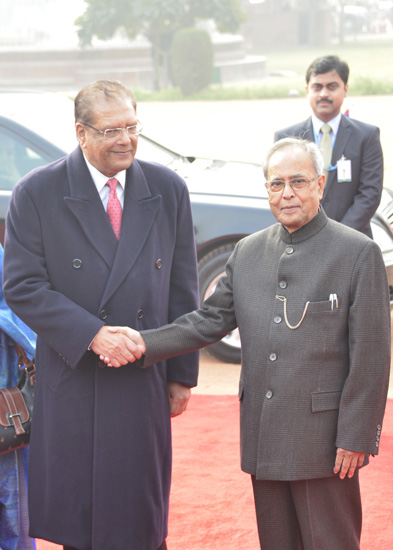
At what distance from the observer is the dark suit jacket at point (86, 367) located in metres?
3.05

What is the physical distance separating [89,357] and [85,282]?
248 millimetres

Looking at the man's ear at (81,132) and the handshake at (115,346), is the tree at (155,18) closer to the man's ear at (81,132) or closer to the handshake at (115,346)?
the man's ear at (81,132)

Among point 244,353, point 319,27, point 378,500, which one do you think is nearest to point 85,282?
point 244,353

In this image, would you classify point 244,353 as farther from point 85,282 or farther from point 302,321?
point 85,282

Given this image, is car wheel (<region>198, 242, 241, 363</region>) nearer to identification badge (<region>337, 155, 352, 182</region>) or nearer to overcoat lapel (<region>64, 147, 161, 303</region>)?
identification badge (<region>337, 155, 352, 182</region>)

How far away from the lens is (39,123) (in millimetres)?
6773

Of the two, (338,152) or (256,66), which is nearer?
(338,152)

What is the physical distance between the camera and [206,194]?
6.65 meters

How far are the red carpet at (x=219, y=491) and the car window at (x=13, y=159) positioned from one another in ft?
7.19

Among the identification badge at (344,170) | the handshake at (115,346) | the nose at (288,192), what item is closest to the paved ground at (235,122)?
the identification badge at (344,170)

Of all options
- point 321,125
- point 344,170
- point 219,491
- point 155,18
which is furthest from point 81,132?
point 155,18

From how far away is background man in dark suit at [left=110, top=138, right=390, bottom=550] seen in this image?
9.51 feet

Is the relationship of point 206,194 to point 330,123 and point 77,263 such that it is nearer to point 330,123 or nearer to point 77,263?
point 330,123

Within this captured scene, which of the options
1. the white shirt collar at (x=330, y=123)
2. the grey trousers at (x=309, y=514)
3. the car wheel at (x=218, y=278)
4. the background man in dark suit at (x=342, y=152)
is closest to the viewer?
the grey trousers at (x=309, y=514)
